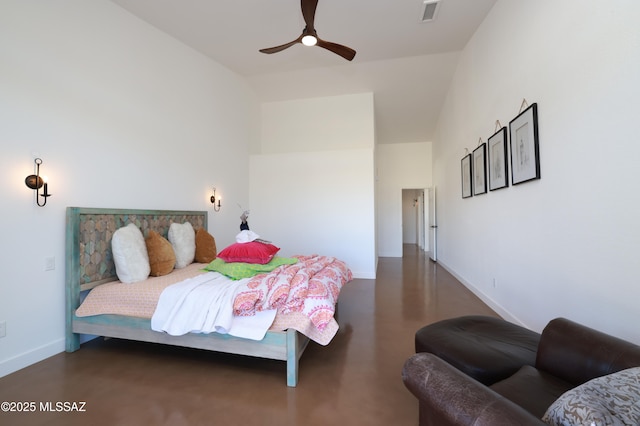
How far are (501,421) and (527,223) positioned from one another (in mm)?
2444

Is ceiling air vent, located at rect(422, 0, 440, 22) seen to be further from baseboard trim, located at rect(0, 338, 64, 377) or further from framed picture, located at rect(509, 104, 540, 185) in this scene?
baseboard trim, located at rect(0, 338, 64, 377)

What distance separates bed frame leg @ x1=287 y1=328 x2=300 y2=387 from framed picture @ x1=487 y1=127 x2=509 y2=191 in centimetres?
278

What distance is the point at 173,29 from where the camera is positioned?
3.64 m

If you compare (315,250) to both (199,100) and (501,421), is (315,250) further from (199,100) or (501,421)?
(501,421)

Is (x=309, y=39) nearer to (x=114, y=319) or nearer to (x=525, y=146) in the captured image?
(x=525, y=146)

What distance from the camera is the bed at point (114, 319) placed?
2002mm

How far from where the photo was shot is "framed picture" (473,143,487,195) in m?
3.66

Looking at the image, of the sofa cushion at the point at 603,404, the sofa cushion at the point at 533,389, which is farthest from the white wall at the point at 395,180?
the sofa cushion at the point at 603,404

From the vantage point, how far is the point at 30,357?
226cm

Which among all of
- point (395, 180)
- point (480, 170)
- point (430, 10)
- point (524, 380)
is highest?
point (430, 10)

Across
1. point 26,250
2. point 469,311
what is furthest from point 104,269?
point 469,311

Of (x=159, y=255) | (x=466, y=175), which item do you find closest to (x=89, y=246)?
(x=159, y=255)

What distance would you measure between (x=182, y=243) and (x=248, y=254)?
41.4 inches

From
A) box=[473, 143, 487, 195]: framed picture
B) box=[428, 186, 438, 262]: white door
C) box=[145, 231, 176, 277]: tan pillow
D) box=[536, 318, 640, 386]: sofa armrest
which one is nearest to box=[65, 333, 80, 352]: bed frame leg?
box=[145, 231, 176, 277]: tan pillow
